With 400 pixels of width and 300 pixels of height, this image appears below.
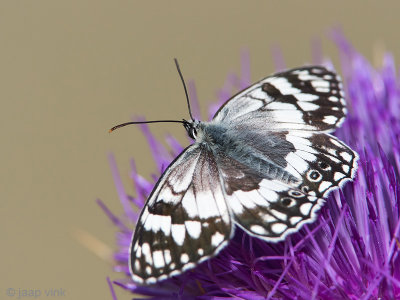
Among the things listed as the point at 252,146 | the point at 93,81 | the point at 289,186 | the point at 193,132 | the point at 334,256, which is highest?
the point at 93,81

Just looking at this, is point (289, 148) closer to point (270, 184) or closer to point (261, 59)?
point (270, 184)

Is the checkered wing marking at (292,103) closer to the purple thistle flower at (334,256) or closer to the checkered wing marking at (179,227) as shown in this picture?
the purple thistle flower at (334,256)

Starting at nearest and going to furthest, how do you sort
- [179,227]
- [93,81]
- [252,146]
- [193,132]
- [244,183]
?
[179,227] < [244,183] < [252,146] < [193,132] < [93,81]

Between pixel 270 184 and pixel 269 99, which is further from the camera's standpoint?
pixel 269 99

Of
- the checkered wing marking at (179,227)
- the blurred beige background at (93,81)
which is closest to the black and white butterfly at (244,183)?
the checkered wing marking at (179,227)

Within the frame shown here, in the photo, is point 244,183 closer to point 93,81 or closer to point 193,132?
point 193,132

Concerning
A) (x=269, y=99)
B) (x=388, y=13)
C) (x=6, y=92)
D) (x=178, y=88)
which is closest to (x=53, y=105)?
(x=6, y=92)

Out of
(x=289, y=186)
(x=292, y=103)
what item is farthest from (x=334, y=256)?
(x=292, y=103)
